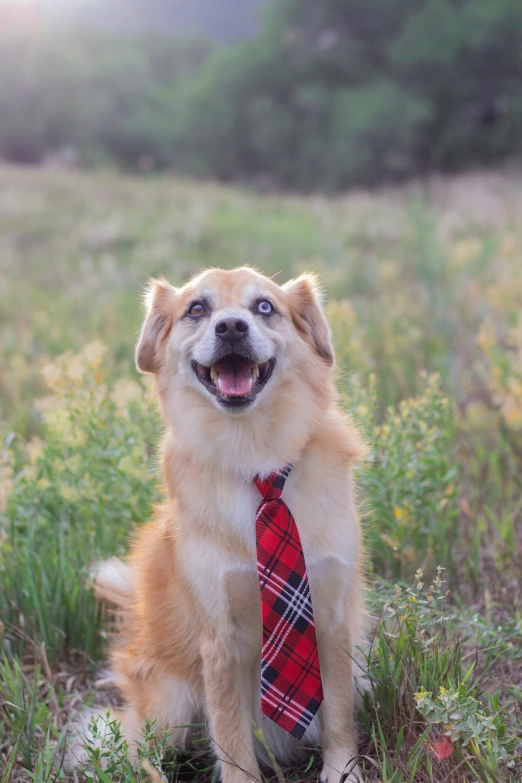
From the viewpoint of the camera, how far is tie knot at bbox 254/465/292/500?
7.06 feet

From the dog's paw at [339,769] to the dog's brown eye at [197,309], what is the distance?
1409 mm

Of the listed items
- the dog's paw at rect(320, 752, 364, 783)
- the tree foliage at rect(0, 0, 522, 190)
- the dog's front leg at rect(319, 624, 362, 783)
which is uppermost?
the tree foliage at rect(0, 0, 522, 190)

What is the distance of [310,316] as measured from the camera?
98.2 inches

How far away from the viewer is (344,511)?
220cm

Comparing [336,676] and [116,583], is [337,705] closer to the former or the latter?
[336,676]

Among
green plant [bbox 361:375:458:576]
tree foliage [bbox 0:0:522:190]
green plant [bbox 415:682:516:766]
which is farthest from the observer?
tree foliage [bbox 0:0:522:190]

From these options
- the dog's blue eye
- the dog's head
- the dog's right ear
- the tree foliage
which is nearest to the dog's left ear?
the dog's head

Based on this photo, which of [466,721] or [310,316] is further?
[310,316]

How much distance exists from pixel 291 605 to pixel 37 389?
3.58 metres

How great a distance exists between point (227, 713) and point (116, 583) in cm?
78

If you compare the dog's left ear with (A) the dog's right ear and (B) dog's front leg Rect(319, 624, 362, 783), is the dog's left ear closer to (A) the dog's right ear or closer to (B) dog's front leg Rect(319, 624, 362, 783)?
(A) the dog's right ear

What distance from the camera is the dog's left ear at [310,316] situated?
8.01 ft

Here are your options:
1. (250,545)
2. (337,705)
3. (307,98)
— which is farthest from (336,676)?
(307,98)

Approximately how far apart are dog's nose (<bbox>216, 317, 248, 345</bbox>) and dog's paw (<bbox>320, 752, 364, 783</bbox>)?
1242mm
